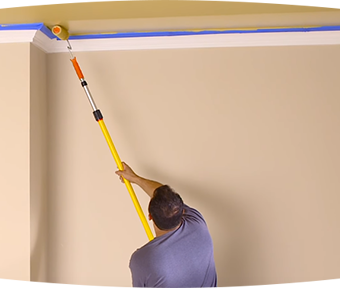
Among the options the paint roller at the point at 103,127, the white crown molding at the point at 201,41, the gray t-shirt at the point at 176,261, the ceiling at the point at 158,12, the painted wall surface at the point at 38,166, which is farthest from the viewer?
the white crown molding at the point at 201,41

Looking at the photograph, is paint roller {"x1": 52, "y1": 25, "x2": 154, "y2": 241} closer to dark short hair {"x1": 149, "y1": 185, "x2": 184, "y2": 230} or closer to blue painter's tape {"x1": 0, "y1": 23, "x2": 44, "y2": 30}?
blue painter's tape {"x1": 0, "y1": 23, "x2": 44, "y2": 30}

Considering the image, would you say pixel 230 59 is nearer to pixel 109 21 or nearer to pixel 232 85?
pixel 232 85

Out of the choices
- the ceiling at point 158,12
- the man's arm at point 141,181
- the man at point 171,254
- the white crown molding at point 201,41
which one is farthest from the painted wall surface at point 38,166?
the man at point 171,254

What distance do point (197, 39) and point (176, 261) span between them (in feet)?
4.13

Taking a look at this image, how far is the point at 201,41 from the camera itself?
6.83 ft

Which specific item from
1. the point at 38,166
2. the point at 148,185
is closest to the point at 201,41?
the point at 148,185

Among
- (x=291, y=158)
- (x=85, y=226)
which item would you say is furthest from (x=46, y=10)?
(x=291, y=158)

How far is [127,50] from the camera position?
2.13 m

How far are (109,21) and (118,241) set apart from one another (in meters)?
1.26

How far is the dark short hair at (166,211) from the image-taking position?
57.7 inches

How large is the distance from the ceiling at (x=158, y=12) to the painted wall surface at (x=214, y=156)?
0.75 feet

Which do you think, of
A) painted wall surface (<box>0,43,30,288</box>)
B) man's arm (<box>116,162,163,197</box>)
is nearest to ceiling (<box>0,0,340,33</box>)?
painted wall surface (<box>0,43,30,288</box>)

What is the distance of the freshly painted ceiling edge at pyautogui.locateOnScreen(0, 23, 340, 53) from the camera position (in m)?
2.04

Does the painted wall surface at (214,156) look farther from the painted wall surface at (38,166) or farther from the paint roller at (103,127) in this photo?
the paint roller at (103,127)
